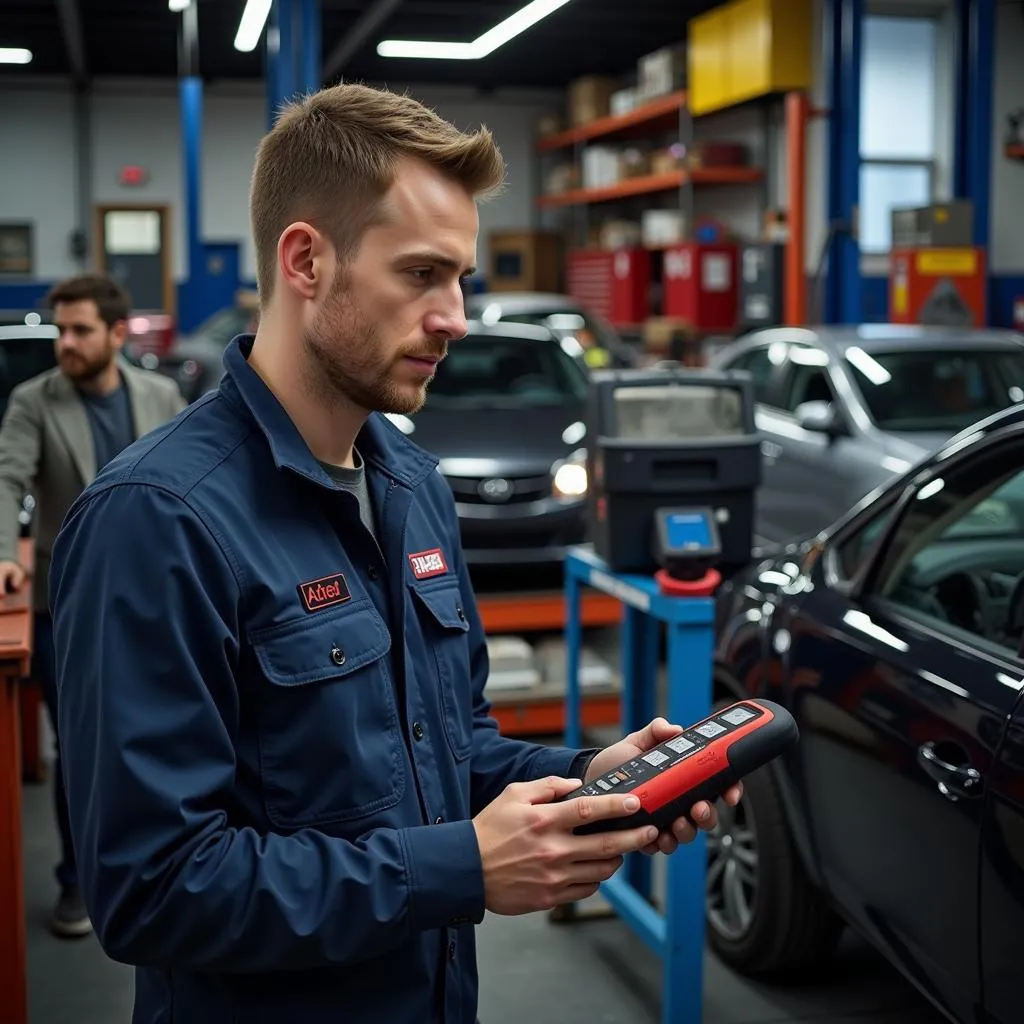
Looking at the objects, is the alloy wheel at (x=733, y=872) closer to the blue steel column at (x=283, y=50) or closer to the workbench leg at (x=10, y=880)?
the workbench leg at (x=10, y=880)

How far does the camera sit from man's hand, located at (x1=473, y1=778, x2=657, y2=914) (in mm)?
1445

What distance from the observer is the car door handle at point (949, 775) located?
7.88ft

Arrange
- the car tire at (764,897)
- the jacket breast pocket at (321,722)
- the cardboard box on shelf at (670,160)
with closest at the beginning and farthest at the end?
the jacket breast pocket at (321,722) < the car tire at (764,897) < the cardboard box on shelf at (670,160)

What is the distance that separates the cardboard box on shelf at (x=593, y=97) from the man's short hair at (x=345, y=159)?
58.9ft

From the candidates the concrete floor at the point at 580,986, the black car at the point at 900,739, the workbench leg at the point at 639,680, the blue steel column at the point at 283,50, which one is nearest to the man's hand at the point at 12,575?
the concrete floor at the point at 580,986

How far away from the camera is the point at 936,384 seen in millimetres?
6855

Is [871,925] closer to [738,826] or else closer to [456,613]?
[738,826]

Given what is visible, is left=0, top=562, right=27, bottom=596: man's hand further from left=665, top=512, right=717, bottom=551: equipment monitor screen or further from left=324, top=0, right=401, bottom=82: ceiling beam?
left=324, top=0, right=401, bottom=82: ceiling beam

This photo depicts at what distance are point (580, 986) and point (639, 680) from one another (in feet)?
2.63

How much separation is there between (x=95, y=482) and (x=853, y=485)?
Result: 5376 mm

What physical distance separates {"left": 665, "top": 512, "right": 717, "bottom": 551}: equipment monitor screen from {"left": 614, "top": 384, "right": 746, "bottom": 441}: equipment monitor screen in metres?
0.37

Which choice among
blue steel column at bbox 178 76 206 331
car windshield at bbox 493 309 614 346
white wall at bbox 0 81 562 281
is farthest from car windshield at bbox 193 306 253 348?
white wall at bbox 0 81 562 281

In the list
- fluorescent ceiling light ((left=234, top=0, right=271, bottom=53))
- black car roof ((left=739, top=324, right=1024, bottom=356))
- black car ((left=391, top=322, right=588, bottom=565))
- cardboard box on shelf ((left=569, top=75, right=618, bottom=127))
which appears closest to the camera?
black car ((left=391, top=322, right=588, bottom=565))

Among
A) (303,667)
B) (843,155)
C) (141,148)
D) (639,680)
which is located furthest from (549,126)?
(303,667)
